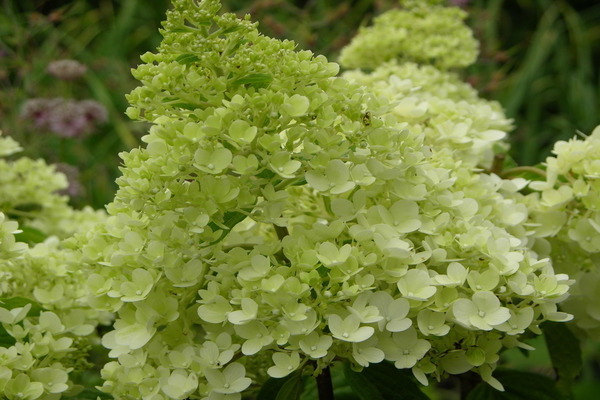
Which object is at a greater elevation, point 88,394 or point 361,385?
point 361,385

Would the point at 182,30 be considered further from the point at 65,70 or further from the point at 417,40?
the point at 65,70

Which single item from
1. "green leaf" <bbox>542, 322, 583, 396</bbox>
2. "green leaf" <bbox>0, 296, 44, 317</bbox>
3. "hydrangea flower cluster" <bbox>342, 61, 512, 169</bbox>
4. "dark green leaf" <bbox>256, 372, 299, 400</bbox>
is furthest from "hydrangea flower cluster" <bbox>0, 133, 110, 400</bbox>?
"green leaf" <bbox>542, 322, 583, 396</bbox>

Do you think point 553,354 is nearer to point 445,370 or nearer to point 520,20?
point 445,370

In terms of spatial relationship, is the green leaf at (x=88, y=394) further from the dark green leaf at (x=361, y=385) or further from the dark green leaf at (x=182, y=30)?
the dark green leaf at (x=182, y=30)

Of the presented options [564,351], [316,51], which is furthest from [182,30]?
[316,51]

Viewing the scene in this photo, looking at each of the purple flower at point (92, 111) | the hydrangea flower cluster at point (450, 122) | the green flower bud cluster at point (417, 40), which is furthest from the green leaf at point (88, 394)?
the purple flower at point (92, 111)
